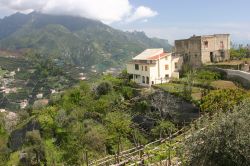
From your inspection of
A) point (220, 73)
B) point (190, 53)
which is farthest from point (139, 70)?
point (220, 73)

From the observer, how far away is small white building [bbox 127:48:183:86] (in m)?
42.2

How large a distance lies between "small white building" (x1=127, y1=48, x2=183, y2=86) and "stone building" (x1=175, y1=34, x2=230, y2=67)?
59.1 inches

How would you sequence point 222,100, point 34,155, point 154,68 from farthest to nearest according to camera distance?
point 154,68 < point 34,155 < point 222,100

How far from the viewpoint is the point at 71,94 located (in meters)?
44.6

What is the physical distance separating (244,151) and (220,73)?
28.7 m

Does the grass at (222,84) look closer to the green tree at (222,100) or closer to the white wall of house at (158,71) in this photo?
the white wall of house at (158,71)

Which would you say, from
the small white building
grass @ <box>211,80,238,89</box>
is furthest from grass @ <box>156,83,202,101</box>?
the small white building

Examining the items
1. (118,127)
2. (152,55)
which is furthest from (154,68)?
(118,127)

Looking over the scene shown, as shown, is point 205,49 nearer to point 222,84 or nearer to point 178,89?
point 222,84

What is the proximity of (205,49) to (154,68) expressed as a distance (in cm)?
666

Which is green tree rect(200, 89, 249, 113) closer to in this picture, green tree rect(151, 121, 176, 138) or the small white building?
A: green tree rect(151, 121, 176, 138)

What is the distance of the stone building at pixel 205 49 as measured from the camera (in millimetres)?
43688

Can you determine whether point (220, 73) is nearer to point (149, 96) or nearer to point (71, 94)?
point (149, 96)

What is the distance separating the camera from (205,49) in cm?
4369
